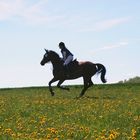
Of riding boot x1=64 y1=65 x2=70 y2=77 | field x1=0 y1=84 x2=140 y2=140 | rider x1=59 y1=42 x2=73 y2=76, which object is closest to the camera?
field x1=0 y1=84 x2=140 y2=140

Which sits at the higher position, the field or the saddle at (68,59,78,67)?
the saddle at (68,59,78,67)

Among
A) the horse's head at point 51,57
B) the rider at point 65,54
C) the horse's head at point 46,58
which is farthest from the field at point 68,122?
the horse's head at point 46,58

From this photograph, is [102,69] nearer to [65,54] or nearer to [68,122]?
[65,54]

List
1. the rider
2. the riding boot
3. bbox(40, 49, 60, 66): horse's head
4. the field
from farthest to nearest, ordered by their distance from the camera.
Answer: the riding boot → bbox(40, 49, 60, 66): horse's head → the rider → the field

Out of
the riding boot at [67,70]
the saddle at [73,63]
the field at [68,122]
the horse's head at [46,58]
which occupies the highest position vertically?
the horse's head at [46,58]

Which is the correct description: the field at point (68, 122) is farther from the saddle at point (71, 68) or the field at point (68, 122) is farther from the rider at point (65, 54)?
the saddle at point (71, 68)

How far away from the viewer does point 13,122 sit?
682 inches

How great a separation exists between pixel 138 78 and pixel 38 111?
56.6m

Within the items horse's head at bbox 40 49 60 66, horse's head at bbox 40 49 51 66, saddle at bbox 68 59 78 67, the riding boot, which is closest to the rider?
saddle at bbox 68 59 78 67

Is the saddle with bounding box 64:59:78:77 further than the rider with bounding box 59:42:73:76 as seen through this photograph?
Yes

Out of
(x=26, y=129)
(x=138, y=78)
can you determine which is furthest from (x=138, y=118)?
(x=138, y=78)

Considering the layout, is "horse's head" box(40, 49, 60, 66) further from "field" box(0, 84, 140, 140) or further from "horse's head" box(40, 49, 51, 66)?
"field" box(0, 84, 140, 140)

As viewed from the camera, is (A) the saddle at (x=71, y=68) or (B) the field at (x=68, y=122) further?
(A) the saddle at (x=71, y=68)

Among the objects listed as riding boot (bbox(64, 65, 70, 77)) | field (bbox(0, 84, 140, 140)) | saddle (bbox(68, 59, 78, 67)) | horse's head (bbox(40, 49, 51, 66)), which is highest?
horse's head (bbox(40, 49, 51, 66))
